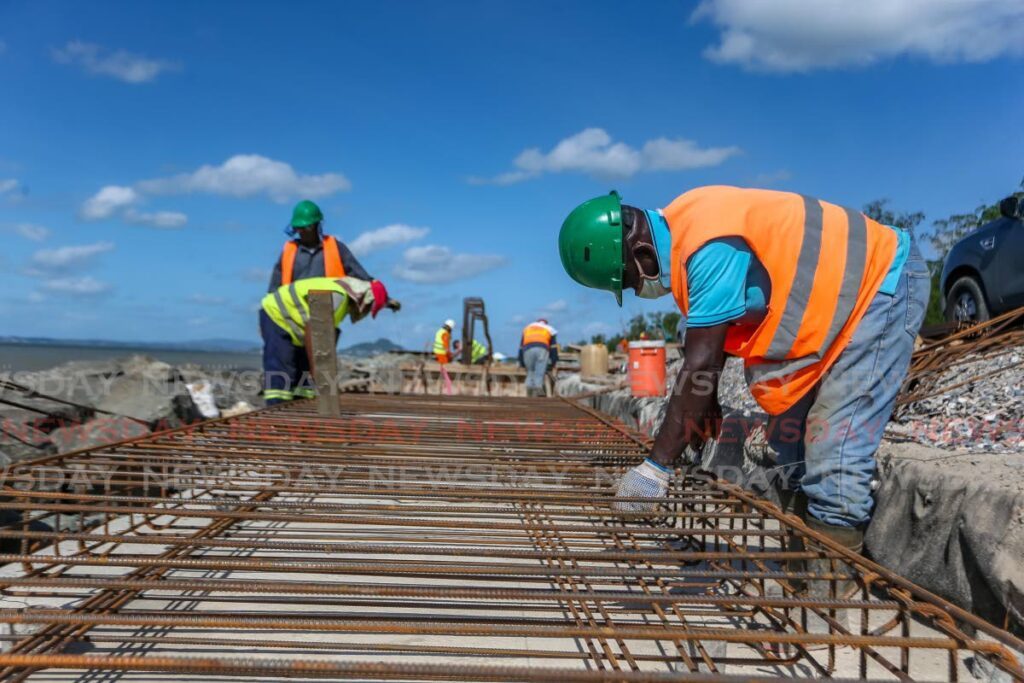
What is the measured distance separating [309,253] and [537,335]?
6.40 m

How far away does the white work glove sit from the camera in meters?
2.43

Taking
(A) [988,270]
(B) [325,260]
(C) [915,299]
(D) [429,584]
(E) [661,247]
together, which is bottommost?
(D) [429,584]

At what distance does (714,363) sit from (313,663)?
1630mm

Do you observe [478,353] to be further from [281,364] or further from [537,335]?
[281,364]

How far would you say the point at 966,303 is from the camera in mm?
6711

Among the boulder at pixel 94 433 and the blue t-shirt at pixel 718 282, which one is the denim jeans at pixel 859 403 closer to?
the blue t-shirt at pixel 718 282

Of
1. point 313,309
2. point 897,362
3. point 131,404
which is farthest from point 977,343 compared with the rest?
point 131,404

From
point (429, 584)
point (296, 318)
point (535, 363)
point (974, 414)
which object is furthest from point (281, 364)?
point (535, 363)

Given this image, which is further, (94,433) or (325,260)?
(325,260)

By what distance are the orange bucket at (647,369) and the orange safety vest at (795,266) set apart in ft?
13.4

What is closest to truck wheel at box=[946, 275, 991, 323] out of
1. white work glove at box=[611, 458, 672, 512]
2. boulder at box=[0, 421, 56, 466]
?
white work glove at box=[611, 458, 672, 512]

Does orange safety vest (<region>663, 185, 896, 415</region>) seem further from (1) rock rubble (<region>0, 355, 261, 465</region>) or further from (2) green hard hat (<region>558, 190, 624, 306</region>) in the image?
(1) rock rubble (<region>0, 355, 261, 465</region>)

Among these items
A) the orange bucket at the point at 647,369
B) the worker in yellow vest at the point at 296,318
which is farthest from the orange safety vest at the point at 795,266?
the orange bucket at the point at 647,369

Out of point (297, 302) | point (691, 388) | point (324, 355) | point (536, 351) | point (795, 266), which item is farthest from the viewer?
point (536, 351)
